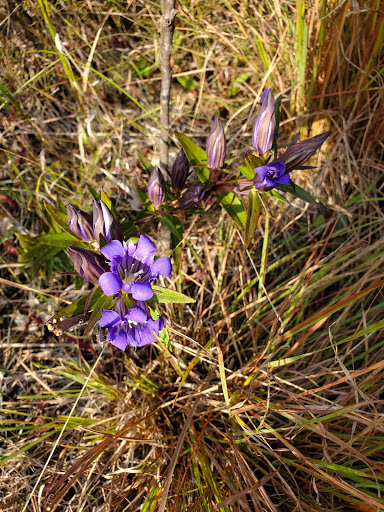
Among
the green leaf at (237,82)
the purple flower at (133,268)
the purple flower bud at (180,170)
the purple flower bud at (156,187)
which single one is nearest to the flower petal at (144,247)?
the purple flower at (133,268)

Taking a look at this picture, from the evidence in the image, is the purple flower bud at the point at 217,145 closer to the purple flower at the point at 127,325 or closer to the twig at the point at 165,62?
the twig at the point at 165,62

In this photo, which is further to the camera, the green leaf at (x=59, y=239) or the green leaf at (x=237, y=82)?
the green leaf at (x=237, y=82)

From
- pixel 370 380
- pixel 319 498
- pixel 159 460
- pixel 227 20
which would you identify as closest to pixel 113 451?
pixel 159 460

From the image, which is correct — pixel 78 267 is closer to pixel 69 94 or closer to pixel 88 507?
pixel 88 507

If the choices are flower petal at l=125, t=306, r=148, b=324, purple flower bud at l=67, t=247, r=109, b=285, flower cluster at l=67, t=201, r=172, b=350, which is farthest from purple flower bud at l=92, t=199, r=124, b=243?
flower petal at l=125, t=306, r=148, b=324

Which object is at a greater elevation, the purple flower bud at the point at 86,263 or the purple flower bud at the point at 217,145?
the purple flower bud at the point at 217,145

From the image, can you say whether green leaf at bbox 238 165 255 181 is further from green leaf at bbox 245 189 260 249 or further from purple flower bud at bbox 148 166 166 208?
purple flower bud at bbox 148 166 166 208

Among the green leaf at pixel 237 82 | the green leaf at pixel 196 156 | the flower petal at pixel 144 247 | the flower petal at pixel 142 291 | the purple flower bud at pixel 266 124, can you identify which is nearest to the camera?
the flower petal at pixel 142 291
